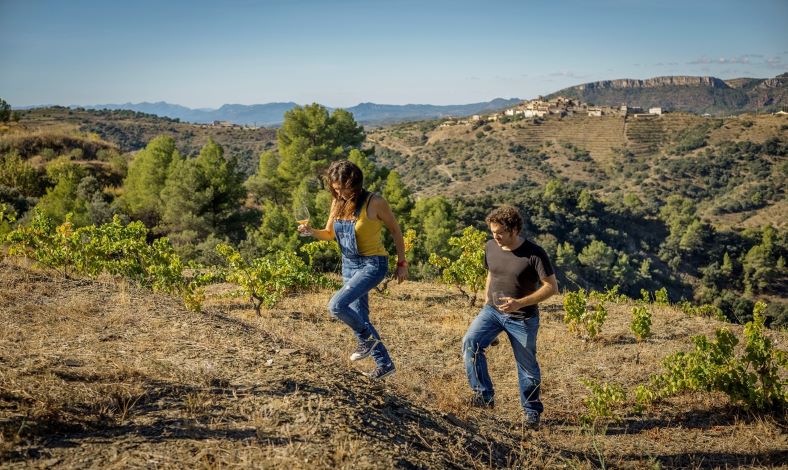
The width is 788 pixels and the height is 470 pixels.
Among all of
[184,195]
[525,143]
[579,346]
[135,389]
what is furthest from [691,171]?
[135,389]

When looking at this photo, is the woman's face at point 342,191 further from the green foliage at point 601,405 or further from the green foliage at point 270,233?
the green foliage at point 270,233

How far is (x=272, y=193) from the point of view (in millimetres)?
27844

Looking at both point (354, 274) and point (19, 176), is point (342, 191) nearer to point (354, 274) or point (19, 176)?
point (354, 274)

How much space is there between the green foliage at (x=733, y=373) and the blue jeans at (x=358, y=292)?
9.27 feet

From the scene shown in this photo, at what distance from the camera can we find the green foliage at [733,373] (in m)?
4.38

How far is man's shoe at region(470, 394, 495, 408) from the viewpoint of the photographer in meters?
4.05

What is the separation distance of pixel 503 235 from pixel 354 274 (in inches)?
48.9

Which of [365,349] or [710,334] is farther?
[710,334]

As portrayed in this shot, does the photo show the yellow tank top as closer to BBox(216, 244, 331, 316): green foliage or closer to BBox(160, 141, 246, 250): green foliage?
BBox(216, 244, 331, 316): green foliage

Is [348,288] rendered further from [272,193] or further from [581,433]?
[272,193]

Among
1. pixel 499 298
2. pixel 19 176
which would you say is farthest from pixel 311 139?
pixel 499 298

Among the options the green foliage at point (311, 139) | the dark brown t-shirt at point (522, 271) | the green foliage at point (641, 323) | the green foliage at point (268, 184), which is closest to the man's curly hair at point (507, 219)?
the dark brown t-shirt at point (522, 271)

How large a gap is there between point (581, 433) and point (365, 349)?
1.93 metres

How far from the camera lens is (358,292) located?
3.93 meters
